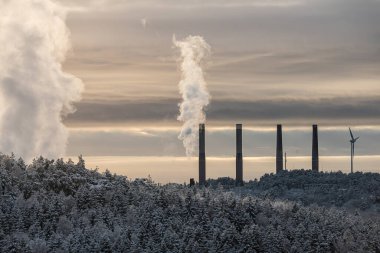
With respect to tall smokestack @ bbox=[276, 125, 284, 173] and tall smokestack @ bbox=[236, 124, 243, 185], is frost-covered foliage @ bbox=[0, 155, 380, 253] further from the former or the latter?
tall smokestack @ bbox=[276, 125, 284, 173]

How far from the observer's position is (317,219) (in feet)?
172

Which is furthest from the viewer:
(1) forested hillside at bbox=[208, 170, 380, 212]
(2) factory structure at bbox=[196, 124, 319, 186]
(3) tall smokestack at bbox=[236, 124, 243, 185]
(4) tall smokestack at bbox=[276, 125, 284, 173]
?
(4) tall smokestack at bbox=[276, 125, 284, 173]

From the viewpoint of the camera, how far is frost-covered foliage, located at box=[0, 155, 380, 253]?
41312 millimetres

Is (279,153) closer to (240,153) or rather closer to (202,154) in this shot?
(240,153)

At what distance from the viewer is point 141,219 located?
45406mm

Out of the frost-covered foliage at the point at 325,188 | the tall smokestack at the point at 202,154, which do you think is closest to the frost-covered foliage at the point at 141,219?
the frost-covered foliage at the point at 325,188

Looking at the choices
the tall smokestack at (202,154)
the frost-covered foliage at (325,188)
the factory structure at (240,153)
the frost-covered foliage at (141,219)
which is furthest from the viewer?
the tall smokestack at (202,154)

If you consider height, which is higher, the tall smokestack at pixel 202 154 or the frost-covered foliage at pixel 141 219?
the tall smokestack at pixel 202 154

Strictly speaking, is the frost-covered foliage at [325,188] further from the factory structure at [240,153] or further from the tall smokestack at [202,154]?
the tall smokestack at [202,154]

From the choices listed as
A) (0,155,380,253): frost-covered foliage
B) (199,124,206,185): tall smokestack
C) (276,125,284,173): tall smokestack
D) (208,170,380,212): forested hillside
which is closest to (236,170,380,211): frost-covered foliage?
(208,170,380,212): forested hillside

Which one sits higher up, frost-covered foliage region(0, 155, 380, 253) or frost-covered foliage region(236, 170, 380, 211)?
frost-covered foliage region(236, 170, 380, 211)

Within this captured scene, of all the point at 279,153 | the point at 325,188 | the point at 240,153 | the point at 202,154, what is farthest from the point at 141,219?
the point at 279,153

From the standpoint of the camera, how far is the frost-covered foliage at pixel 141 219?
41.3 meters

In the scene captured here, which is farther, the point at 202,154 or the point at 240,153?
the point at 240,153
